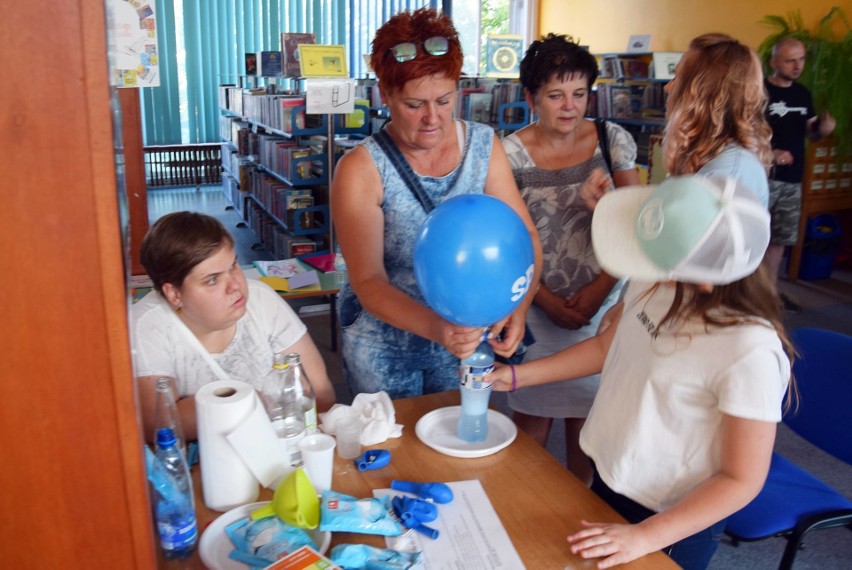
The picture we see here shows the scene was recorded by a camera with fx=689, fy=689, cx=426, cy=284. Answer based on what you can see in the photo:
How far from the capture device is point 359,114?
570 centimetres

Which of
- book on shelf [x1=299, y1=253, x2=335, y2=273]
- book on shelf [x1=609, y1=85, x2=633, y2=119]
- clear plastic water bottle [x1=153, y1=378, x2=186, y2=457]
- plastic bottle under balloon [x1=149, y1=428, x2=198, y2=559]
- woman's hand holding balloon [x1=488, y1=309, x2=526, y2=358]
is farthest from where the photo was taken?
book on shelf [x1=609, y1=85, x2=633, y2=119]

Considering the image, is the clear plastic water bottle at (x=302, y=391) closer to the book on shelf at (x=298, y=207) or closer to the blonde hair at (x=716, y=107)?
the blonde hair at (x=716, y=107)

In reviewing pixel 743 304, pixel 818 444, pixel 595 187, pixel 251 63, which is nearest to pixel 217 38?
pixel 251 63

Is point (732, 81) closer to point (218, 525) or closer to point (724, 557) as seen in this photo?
point (218, 525)

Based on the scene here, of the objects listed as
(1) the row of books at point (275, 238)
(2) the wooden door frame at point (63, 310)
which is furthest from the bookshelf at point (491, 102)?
(2) the wooden door frame at point (63, 310)

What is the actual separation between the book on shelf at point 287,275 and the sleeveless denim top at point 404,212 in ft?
5.64

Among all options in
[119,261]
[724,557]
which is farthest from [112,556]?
[724,557]

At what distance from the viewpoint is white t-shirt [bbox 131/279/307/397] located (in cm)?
162

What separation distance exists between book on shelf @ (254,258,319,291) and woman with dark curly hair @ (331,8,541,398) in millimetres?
1683

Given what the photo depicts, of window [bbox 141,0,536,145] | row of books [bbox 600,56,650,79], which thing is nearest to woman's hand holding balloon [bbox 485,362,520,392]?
row of books [bbox 600,56,650,79]

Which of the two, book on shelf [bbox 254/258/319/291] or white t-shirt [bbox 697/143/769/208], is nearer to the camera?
white t-shirt [bbox 697/143/769/208]

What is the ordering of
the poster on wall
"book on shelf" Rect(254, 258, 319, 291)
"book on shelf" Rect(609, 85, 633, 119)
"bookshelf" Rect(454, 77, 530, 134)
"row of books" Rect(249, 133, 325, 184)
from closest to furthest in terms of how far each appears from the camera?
1. the poster on wall
2. "book on shelf" Rect(254, 258, 319, 291)
3. "row of books" Rect(249, 133, 325, 184)
4. "bookshelf" Rect(454, 77, 530, 134)
5. "book on shelf" Rect(609, 85, 633, 119)

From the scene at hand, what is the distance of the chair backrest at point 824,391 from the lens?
5.71 ft

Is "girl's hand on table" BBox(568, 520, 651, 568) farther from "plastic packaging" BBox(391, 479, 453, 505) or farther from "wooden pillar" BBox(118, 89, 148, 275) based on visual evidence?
"wooden pillar" BBox(118, 89, 148, 275)
